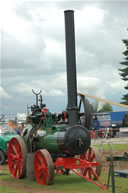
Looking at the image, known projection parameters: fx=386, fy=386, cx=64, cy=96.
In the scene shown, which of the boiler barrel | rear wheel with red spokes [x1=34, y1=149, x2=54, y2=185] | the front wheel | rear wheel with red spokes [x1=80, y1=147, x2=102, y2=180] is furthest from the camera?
the front wheel

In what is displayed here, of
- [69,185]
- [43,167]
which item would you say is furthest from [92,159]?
[43,167]

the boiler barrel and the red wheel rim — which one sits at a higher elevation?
the boiler barrel

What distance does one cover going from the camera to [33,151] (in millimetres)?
10867

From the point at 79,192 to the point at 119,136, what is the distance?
27.7 meters

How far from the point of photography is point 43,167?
956cm

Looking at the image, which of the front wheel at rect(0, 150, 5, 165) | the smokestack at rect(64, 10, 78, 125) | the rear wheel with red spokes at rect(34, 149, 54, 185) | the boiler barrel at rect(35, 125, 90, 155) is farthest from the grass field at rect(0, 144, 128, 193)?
the front wheel at rect(0, 150, 5, 165)

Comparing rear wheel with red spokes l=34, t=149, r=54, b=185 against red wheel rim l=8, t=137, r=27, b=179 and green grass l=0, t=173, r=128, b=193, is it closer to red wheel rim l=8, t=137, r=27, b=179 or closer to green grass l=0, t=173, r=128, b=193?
green grass l=0, t=173, r=128, b=193

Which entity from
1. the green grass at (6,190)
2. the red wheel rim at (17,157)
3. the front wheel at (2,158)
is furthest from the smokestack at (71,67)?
the front wheel at (2,158)

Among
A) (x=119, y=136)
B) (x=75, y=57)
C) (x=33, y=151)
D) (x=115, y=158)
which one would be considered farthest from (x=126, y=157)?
(x=119, y=136)

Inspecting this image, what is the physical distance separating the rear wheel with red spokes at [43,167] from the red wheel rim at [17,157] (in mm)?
801

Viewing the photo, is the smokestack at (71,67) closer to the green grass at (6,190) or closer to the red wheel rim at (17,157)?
the red wheel rim at (17,157)

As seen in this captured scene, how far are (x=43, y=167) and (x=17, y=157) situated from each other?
5.42ft

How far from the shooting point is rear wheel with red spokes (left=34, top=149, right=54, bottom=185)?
9242mm

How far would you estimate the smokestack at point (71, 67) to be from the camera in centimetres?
982
